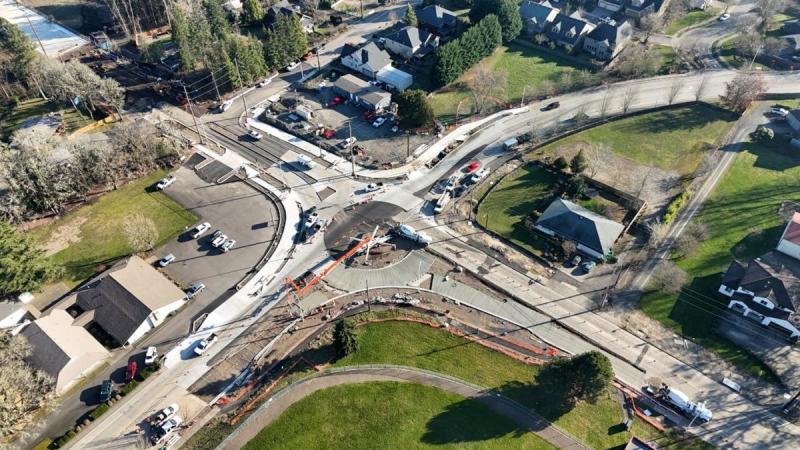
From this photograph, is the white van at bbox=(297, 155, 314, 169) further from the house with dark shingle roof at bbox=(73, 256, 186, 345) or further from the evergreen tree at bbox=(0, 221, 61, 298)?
the evergreen tree at bbox=(0, 221, 61, 298)

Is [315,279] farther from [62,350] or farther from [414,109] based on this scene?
[414,109]

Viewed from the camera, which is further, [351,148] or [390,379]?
[351,148]

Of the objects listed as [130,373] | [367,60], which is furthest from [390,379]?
[367,60]

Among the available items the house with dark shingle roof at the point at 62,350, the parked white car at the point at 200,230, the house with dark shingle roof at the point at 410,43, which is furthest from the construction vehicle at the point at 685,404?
the house with dark shingle roof at the point at 410,43

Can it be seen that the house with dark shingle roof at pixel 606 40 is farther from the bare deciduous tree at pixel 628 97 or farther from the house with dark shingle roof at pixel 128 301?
the house with dark shingle roof at pixel 128 301

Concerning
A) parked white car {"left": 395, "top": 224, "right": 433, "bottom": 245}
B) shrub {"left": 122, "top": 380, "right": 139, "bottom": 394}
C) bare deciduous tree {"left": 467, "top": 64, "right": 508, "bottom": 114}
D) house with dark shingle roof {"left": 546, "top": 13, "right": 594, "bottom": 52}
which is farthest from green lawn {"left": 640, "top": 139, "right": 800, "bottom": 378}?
shrub {"left": 122, "top": 380, "right": 139, "bottom": 394}

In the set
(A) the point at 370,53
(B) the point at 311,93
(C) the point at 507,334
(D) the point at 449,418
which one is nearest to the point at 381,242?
(C) the point at 507,334

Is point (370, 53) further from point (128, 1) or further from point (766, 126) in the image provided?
point (766, 126)
